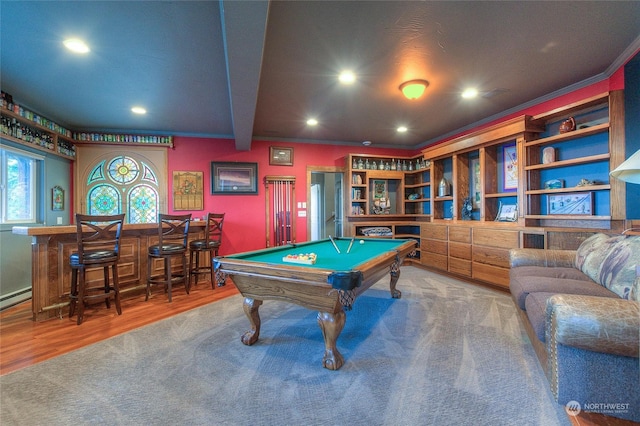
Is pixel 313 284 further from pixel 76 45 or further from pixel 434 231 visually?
pixel 434 231

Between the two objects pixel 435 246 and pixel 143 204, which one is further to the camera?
pixel 143 204

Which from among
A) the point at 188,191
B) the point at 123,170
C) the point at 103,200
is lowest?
the point at 103,200

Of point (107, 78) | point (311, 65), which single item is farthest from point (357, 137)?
point (107, 78)

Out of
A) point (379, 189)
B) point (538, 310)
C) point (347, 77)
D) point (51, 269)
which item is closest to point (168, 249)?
point (51, 269)

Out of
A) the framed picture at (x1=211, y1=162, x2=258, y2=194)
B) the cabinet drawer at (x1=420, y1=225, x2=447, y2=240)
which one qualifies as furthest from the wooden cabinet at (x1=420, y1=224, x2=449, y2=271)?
the framed picture at (x1=211, y1=162, x2=258, y2=194)

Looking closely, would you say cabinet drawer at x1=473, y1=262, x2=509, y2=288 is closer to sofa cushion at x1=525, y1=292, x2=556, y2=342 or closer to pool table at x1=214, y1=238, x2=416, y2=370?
sofa cushion at x1=525, y1=292, x2=556, y2=342

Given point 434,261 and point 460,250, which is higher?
point 460,250

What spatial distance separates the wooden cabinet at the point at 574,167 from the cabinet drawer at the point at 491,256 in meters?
0.51

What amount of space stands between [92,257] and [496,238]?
188 inches

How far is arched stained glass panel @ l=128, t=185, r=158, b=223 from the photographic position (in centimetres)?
471

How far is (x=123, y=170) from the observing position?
467cm

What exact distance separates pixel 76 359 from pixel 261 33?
2676mm

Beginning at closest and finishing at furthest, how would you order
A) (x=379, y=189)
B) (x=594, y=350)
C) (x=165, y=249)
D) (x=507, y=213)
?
(x=594, y=350) < (x=165, y=249) < (x=507, y=213) < (x=379, y=189)

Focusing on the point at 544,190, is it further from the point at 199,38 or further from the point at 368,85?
the point at 199,38
